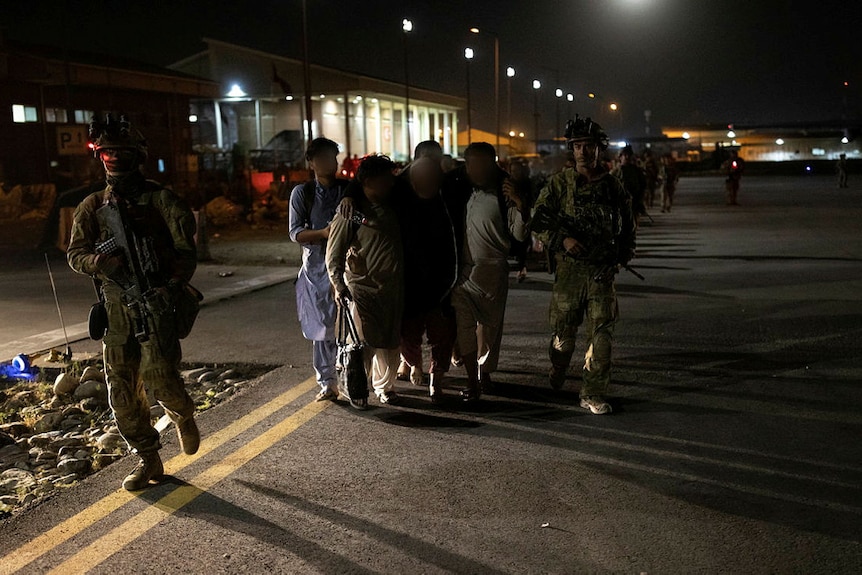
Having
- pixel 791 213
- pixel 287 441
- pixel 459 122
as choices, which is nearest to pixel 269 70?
pixel 459 122

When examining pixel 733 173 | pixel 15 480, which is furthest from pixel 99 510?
pixel 733 173

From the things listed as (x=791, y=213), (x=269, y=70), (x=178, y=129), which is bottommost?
(x=791, y=213)

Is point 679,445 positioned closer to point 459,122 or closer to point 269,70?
point 269,70

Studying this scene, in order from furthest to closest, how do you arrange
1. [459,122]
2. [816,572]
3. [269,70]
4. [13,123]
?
[459,122] → [269,70] → [13,123] → [816,572]

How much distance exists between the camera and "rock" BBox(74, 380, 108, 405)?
6.73 m

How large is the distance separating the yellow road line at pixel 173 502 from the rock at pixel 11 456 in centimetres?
148

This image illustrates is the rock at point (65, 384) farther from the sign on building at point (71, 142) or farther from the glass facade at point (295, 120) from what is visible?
the glass facade at point (295, 120)

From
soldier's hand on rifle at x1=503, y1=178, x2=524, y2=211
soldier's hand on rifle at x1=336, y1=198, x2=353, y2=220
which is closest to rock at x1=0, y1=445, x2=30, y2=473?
soldier's hand on rifle at x1=336, y1=198, x2=353, y2=220

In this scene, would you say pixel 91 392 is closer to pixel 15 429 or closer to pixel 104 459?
pixel 15 429

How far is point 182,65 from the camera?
52.2 meters

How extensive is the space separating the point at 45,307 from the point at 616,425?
788 cm

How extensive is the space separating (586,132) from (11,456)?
4.26 m

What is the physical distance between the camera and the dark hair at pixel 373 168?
5.72 meters

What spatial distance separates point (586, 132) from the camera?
5770 mm
